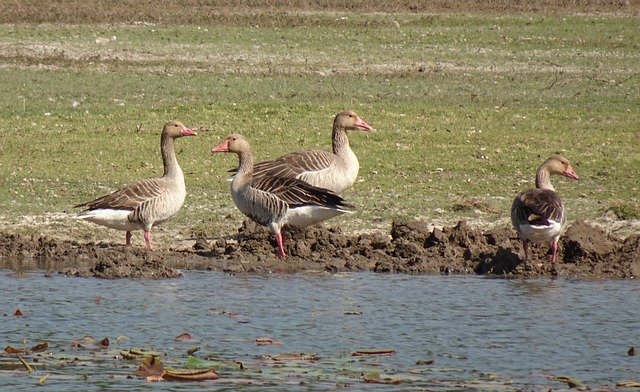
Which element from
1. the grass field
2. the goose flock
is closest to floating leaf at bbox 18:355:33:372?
the goose flock

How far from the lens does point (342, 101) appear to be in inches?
824

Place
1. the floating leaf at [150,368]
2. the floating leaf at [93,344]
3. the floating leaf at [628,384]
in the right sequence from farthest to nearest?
the floating leaf at [93,344] → the floating leaf at [150,368] → the floating leaf at [628,384]

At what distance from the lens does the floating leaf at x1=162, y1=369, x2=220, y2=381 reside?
793 cm

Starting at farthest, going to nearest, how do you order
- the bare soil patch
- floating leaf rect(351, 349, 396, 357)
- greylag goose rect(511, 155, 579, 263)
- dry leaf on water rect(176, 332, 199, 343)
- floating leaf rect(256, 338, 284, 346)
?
the bare soil patch → greylag goose rect(511, 155, 579, 263) → dry leaf on water rect(176, 332, 199, 343) → floating leaf rect(256, 338, 284, 346) → floating leaf rect(351, 349, 396, 357)

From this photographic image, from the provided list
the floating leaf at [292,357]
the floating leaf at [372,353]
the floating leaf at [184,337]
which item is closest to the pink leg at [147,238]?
the floating leaf at [184,337]

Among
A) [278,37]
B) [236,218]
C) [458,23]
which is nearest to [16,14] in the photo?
[278,37]

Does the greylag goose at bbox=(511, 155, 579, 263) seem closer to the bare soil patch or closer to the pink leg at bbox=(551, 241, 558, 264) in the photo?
the pink leg at bbox=(551, 241, 558, 264)

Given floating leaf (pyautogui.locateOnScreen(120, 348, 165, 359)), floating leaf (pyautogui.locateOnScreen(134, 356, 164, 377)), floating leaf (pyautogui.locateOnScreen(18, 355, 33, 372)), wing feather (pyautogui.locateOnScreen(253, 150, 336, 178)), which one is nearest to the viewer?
floating leaf (pyautogui.locateOnScreen(134, 356, 164, 377))

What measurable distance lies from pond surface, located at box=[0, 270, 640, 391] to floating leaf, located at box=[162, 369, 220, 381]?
0.19 ft

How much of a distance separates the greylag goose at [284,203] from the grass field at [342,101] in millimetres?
1069

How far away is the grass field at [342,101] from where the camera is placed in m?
14.6

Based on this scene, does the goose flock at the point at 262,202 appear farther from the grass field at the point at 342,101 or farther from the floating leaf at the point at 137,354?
the floating leaf at the point at 137,354

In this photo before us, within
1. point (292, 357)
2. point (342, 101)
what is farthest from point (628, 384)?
point (342, 101)

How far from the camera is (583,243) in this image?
1163cm
